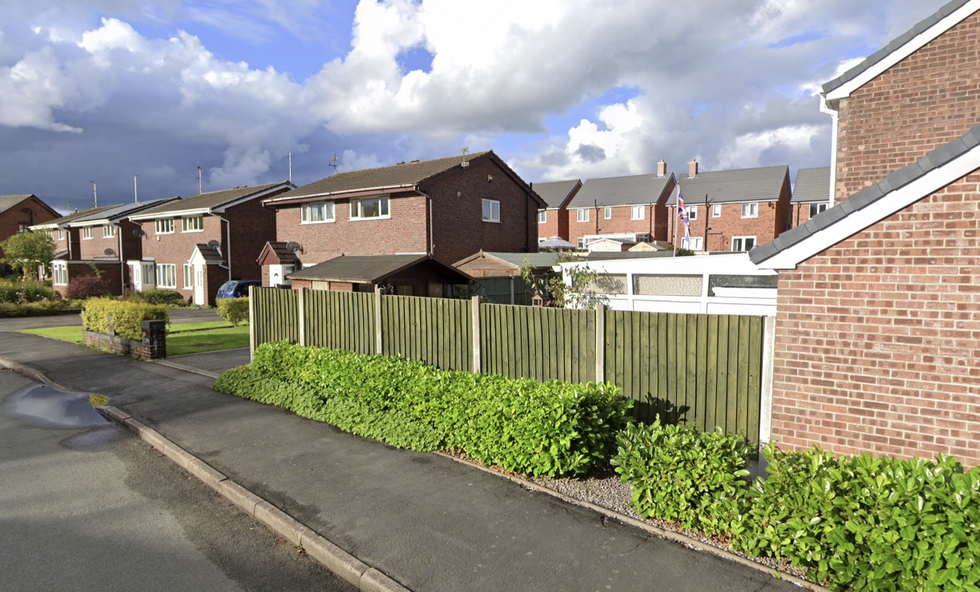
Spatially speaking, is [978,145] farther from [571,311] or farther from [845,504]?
[571,311]

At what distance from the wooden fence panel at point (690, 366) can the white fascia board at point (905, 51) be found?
625 centimetres

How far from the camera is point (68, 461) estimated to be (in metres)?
7.51

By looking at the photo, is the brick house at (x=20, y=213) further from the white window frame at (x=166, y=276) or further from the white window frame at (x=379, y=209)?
the white window frame at (x=379, y=209)

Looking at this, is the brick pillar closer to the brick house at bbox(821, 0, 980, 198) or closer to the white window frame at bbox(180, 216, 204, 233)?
the brick house at bbox(821, 0, 980, 198)

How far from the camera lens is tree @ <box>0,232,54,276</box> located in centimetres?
3909

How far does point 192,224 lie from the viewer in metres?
34.0

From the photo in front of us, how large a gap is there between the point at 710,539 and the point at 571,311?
311 cm

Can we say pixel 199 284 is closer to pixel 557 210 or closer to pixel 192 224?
pixel 192 224

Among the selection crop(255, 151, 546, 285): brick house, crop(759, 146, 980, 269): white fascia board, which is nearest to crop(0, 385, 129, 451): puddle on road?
crop(759, 146, 980, 269): white fascia board

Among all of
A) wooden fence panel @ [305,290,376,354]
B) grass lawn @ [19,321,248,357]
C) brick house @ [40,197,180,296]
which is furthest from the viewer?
brick house @ [40,197,180,296]

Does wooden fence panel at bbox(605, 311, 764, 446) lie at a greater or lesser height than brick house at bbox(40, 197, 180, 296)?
lesser

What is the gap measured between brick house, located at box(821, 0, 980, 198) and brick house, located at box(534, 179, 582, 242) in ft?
150

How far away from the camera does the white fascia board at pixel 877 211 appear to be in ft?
14.8

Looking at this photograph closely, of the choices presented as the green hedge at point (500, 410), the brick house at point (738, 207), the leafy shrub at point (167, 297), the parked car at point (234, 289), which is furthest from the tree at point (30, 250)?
the brick house at point (738, 207)
